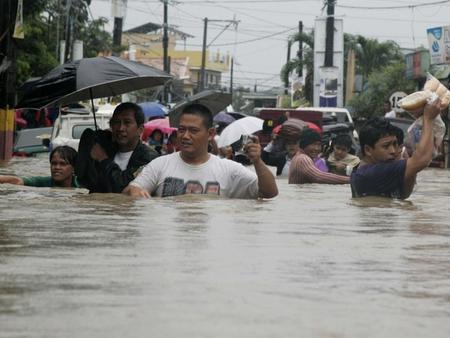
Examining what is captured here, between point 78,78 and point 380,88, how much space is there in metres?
44.2

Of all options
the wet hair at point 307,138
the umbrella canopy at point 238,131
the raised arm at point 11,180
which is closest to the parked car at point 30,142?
the umbrella canopy at point 238,131

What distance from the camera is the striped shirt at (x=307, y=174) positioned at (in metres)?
11.2

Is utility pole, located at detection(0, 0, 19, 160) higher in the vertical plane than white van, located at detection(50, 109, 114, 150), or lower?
higher

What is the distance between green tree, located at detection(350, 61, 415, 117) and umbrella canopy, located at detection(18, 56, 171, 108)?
41714mm

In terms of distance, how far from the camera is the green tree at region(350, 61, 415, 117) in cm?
5259

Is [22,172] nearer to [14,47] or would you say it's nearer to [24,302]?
[14,47]

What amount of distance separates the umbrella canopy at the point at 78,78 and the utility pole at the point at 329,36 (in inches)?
1149

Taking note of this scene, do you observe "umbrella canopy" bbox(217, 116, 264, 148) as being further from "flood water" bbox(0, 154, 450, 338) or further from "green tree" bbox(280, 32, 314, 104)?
"green tree" bbox(280, 32, 314, 104)

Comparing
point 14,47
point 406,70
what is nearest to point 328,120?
point 14,47

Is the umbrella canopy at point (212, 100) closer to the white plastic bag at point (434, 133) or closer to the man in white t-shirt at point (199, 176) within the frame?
the white plastic bag at point (434, 133)

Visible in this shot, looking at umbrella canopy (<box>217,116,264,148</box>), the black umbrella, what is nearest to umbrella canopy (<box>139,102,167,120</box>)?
umbrella canopy (<box>217,116,264,148</box>)

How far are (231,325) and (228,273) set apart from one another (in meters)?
1.14

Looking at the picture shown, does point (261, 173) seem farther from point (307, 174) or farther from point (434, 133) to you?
point (307, 174)

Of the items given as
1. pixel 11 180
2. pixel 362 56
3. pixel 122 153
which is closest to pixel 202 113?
pixel 122 153
